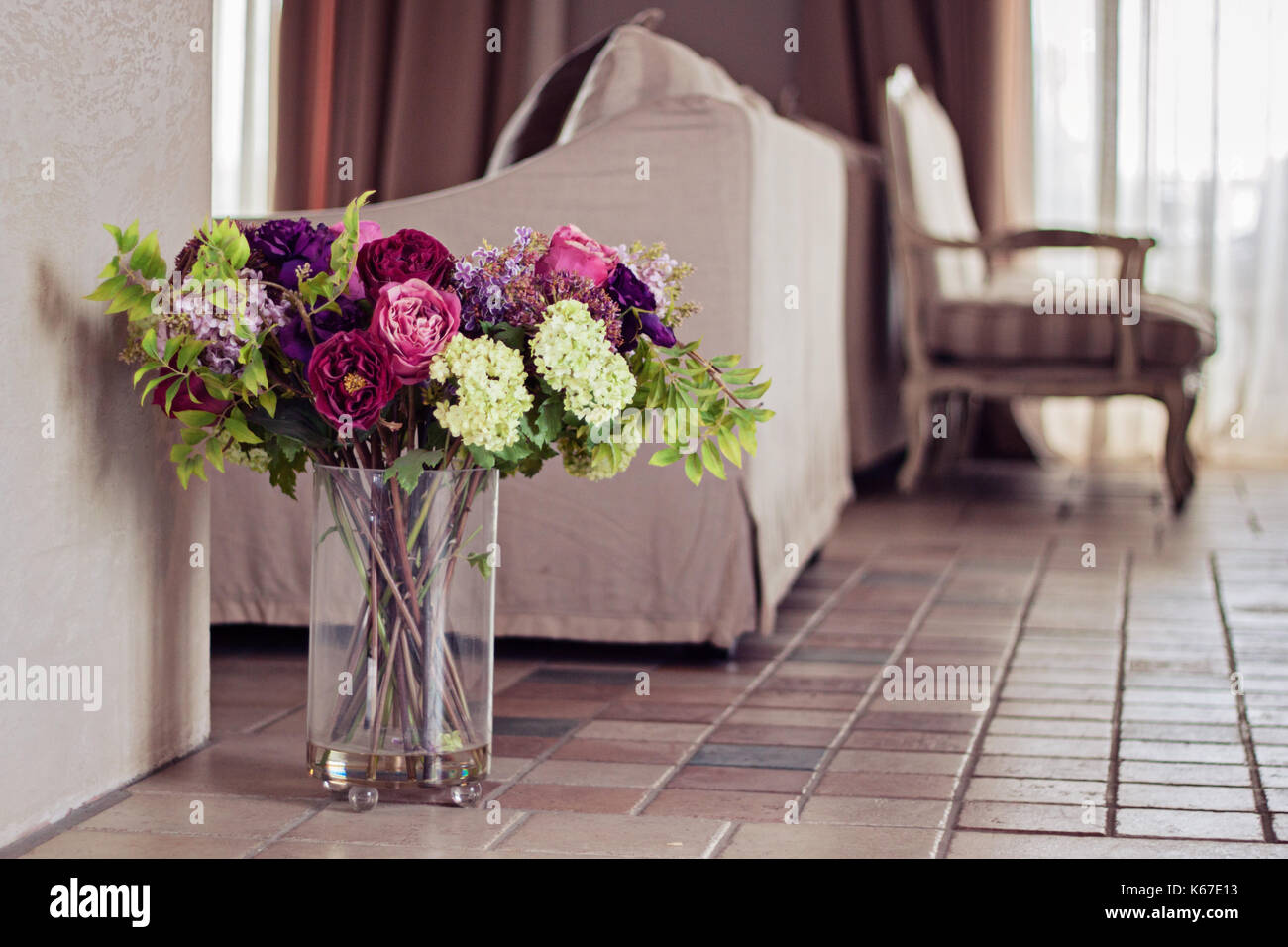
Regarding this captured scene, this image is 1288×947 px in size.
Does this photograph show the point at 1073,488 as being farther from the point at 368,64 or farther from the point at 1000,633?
the point at 368,64

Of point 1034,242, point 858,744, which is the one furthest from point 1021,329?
point 858,744

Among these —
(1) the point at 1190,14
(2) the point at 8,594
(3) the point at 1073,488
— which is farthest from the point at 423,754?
(1) the point at 1190,14

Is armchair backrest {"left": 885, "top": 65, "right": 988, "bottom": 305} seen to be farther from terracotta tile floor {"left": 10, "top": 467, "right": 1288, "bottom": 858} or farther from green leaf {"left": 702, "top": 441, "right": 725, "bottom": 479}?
green leaf {"left": 702, "top": 441, "right": 725, "bottom": 479}

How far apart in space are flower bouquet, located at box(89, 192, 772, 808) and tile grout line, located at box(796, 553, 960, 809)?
357mm

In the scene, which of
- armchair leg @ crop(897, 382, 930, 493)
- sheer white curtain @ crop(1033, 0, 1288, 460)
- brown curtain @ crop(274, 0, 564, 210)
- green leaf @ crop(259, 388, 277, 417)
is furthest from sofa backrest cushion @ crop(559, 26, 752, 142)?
brown curtain @ crop(274, 0, 564, 210)

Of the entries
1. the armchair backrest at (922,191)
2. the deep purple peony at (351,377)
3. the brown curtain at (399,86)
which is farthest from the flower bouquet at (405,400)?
the brown curtain at (399,86)

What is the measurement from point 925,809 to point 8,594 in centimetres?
91

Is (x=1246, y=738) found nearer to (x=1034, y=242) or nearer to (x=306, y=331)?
(x=306, y=331)

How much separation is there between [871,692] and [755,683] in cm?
16

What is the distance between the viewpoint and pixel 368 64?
18.0 feet

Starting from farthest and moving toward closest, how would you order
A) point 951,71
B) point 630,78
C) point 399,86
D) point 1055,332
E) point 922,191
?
point 399,86 → point 951,71 → point 922,191 → point 1055,332 → point 630,78

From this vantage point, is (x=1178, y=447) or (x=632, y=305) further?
(x=1178, y=447)

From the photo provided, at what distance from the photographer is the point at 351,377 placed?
4.50 ft

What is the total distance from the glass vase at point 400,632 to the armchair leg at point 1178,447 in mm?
2549
